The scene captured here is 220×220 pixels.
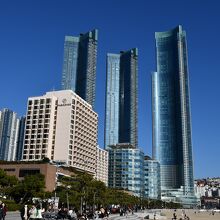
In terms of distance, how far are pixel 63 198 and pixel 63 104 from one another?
70.1m

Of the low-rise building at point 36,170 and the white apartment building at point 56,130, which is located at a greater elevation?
the white apartment building at point 56,130

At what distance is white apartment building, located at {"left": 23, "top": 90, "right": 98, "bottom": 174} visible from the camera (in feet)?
455

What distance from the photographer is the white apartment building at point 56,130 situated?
455ft

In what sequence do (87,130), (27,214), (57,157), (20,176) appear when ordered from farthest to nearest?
(87,130)
(57,157)
(20,176)
(27,214)

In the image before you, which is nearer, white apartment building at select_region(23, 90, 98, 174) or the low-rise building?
the low-rise building

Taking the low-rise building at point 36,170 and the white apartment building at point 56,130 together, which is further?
the white apartment building at point 56,130

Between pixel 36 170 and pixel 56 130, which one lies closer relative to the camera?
pixel 36 170

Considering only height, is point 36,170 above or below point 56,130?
below

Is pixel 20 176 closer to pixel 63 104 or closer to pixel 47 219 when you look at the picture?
pixel 63 104

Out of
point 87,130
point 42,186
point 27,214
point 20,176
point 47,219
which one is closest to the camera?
point 27,214

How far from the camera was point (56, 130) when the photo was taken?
142 meters

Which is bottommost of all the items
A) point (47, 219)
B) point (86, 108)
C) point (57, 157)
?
point (47, 219)

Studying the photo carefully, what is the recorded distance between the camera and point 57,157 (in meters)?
138

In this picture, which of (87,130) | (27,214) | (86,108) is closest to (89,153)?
(87,130)
